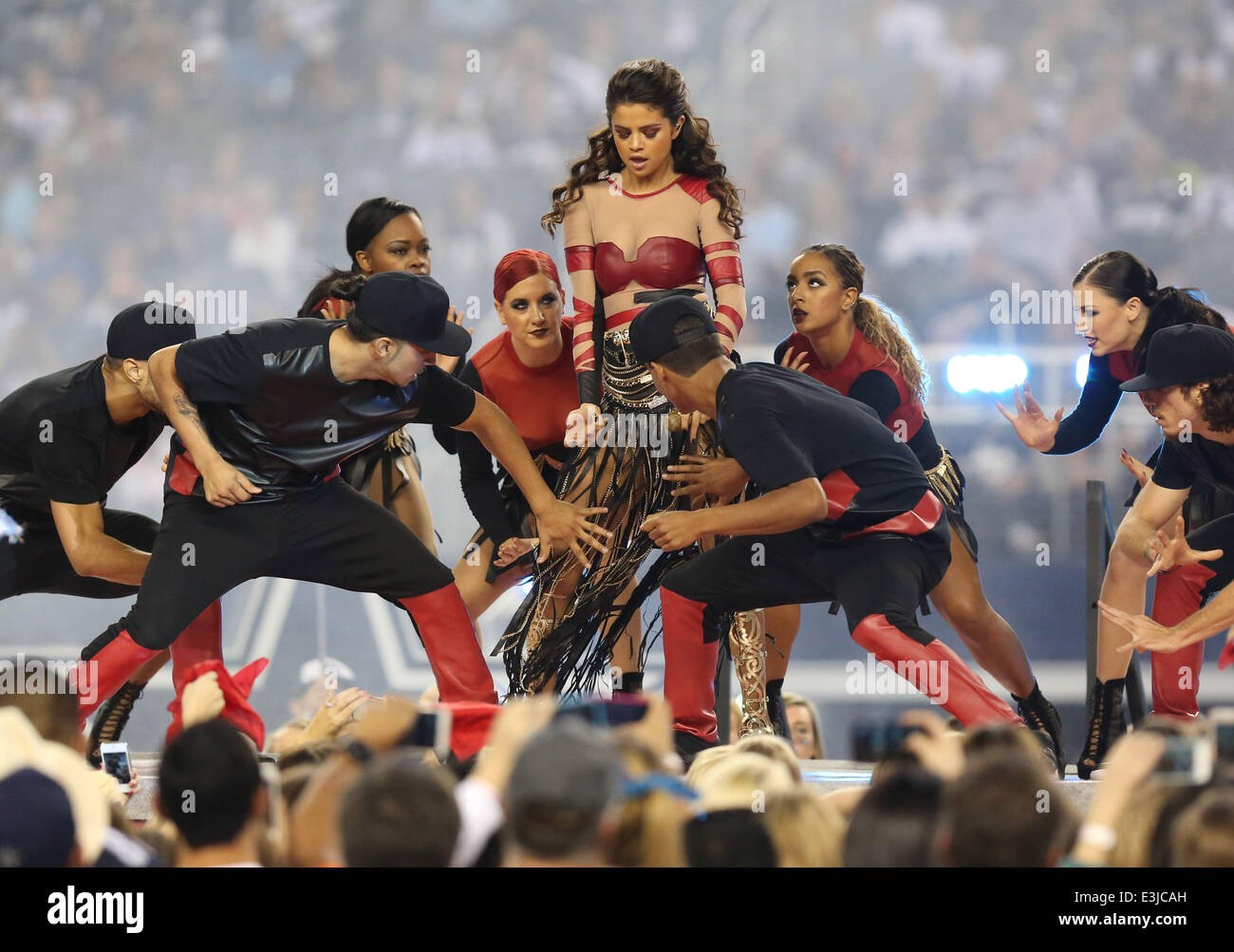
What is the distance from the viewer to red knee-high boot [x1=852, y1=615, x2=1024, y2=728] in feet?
8.47

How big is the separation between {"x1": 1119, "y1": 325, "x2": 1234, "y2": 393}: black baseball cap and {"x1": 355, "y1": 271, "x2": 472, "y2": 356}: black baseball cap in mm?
1352

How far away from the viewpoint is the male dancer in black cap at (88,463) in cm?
302

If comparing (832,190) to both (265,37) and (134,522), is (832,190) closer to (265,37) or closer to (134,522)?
(265,37)

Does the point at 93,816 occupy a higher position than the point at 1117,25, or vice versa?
the point at 1117,25

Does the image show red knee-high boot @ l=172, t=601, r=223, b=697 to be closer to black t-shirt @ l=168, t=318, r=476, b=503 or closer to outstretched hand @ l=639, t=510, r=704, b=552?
black t-shirt @ l=168, t=318, r=476, b=503

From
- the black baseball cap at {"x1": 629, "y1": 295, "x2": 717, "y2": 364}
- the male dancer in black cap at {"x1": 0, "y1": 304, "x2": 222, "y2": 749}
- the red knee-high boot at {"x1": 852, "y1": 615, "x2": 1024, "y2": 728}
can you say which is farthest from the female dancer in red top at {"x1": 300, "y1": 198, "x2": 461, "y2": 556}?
the red knee-high boot at {"x1": 852, "y1": 615, "x2": 1024, "y2": 728}

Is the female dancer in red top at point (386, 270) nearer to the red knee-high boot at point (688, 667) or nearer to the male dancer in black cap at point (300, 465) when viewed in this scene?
the male dancer in black cap at point (300, 465)

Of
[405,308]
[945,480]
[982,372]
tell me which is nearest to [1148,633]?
[945,480]

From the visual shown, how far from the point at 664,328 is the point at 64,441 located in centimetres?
121

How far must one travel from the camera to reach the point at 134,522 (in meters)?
3.25

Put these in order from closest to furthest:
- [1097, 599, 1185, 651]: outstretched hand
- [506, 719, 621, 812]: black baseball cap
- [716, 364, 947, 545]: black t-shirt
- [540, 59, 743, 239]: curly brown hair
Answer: [506, 719, 621, 812]: black baseball cap < [716, 364, 947, 545]: black t-shirt < [1097, 599, 1185, 651]: outstretched hand < [540, 59, 743, 239]: curly brown hair

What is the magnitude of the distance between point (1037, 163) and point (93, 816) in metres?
5.68
